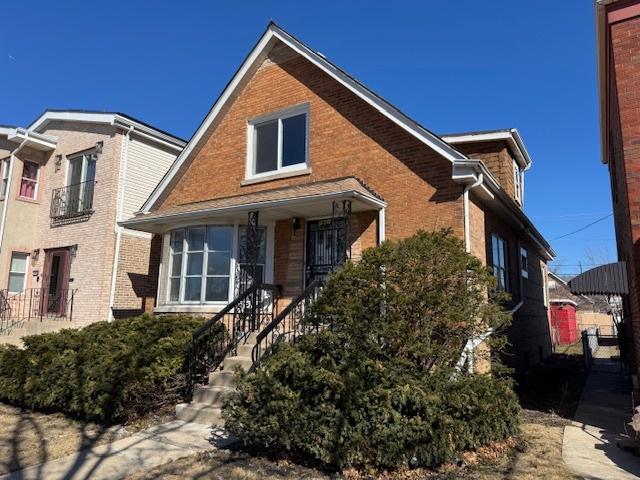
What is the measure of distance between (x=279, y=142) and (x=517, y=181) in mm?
7435

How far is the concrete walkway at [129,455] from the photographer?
534 cm

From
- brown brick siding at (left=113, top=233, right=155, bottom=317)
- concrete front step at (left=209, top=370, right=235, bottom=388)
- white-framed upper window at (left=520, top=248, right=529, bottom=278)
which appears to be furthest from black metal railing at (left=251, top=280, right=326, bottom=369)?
white-framed upper window at (left=520, top=248, right=529, bottom=278)

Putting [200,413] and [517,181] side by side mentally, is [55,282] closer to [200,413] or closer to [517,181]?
[200,413]

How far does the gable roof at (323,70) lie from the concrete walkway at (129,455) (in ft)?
21.6

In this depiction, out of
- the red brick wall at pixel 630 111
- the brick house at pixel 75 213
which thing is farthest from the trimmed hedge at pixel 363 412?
the brick house at pixel 75 213

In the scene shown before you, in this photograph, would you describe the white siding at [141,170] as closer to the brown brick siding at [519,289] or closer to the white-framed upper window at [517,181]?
the brown brick siding at [519,289]

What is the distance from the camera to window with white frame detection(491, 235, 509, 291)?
1176 cm

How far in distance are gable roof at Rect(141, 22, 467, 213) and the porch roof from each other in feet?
5.12

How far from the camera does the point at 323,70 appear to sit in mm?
11562

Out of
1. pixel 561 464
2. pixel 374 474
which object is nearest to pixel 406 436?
pixel 374 474

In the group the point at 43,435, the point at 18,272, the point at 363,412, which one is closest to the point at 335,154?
the point at 363,412

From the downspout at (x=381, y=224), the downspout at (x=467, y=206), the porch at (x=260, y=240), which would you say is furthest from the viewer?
the porch at (x=260, y=240)

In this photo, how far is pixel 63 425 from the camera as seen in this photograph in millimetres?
7453

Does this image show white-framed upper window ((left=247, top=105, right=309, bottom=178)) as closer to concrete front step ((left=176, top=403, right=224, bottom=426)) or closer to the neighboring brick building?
concrete front step ((left=176, top=403, right=224, bottom=426))
